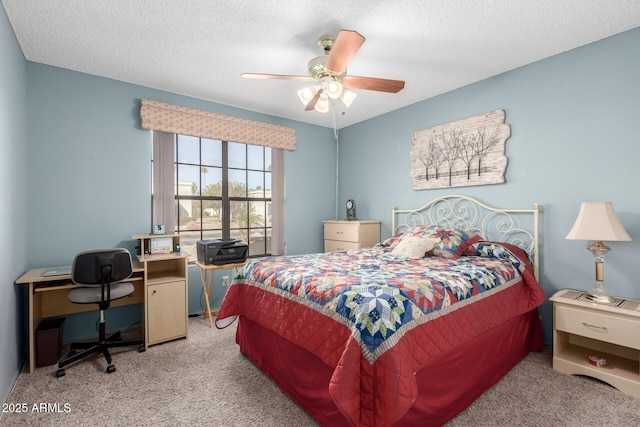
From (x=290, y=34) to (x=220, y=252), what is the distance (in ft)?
7.33

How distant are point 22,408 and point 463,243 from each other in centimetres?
346

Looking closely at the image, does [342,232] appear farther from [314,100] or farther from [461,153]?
[314,100]

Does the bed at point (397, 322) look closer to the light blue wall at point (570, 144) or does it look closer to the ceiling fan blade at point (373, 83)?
the light blue wall at point (570, 144)

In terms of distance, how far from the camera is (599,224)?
2207 mm

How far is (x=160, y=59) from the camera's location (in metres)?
2.79

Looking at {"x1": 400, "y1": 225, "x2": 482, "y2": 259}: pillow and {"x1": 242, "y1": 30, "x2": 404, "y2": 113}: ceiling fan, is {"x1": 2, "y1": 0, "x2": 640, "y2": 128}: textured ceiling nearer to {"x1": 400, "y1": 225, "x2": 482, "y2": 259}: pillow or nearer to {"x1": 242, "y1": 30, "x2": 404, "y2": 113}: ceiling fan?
{"x1": 242, "y1": 30, "x2": 404, "y2": 113}: ceiling fan

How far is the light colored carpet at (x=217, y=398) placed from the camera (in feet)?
5.94

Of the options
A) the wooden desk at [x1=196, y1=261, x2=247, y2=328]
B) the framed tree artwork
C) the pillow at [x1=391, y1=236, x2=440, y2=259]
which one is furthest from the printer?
the framed tree artwork

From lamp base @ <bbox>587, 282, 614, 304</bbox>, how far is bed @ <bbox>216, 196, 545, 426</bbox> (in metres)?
0.32

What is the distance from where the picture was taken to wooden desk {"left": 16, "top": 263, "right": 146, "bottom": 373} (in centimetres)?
237

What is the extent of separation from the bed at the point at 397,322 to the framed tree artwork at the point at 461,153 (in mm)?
547

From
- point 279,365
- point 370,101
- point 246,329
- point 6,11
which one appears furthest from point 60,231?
point 370,101

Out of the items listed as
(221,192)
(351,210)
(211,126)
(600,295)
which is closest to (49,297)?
(221,192)

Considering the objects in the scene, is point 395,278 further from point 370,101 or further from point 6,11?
point 6,11
